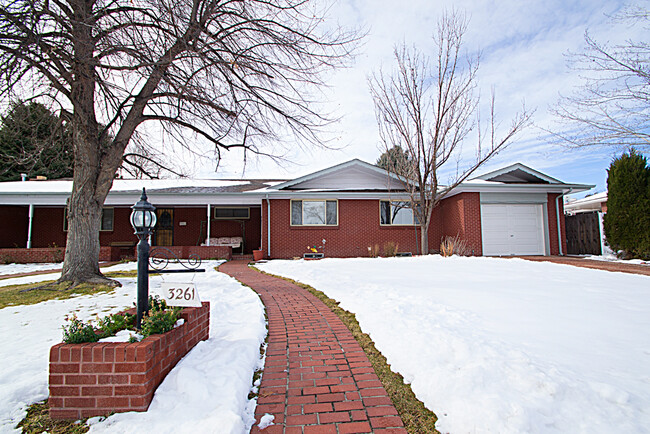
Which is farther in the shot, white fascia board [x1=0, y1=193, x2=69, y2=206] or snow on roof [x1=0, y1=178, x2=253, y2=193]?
snow on roof [x1=0, y1=178, x2=253, y2=193]

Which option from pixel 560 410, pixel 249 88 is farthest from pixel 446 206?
pixel 560 410

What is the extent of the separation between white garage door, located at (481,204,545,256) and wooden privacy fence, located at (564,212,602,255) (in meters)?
1.74

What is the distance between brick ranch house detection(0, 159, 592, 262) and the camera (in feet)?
43.6

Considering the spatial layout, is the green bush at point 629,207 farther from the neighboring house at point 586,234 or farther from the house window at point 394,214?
the house window at point 394,214

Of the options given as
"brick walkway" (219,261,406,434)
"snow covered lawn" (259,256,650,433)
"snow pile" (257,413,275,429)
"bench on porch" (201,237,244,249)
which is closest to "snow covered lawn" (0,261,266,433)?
"snow pile" (257,413,275,429)

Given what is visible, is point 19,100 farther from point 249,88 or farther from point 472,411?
point 472,411

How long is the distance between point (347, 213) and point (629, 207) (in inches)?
383

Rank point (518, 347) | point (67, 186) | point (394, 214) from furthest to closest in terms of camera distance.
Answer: point (67, 186) < point (394, 214) < point (518, 347)

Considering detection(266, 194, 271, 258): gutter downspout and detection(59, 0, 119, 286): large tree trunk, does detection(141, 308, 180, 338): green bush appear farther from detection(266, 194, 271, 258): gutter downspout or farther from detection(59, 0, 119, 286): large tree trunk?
detection(266, 194, 271, 258): gutter downspout

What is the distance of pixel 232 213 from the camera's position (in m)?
16.5

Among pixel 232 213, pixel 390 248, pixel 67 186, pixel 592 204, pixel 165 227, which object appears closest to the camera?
pixel 390 248

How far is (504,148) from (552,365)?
9754 millimetres

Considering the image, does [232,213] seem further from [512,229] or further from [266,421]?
[266,421]

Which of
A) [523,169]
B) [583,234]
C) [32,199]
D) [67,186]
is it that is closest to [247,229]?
[67,186]
